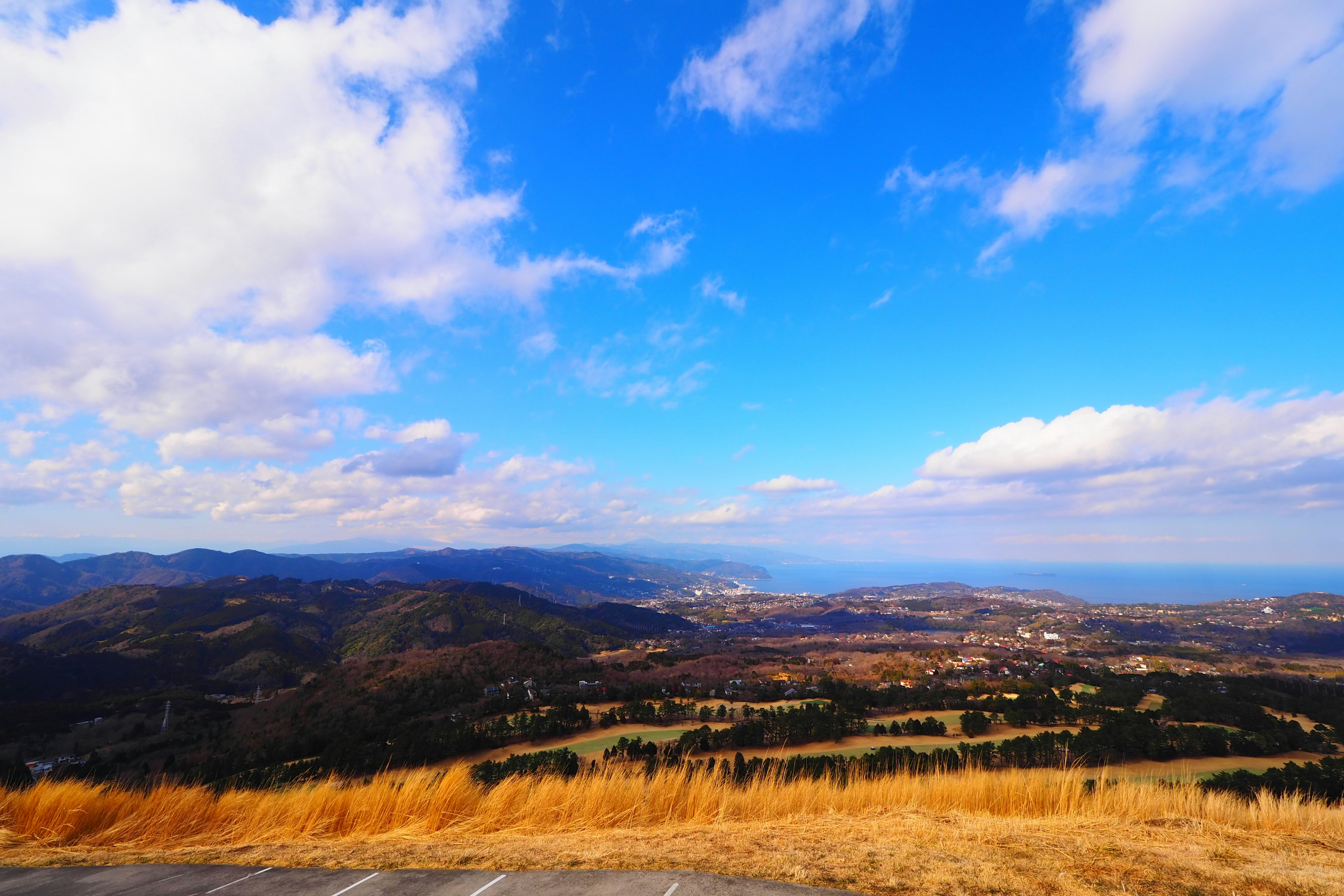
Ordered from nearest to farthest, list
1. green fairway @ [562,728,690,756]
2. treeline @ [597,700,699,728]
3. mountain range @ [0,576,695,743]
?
green fairway @ [562,728,690,756]
treeline @ [597,700,699,728]
mountain range @ [0,576,695,743]

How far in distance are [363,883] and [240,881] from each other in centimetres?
143

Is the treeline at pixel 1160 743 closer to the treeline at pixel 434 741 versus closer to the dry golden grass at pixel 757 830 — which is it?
the dry golden grass at pixel 757 830

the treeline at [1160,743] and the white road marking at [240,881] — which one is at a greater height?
the white road marking at [240,881]

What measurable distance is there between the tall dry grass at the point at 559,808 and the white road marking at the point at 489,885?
2007 mm

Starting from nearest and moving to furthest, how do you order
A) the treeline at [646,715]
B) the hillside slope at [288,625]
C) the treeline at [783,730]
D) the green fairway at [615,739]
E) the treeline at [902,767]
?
1. the treeline at [902,767]
2. the treeline at [783,730]
3. the green fairway at [615,739]
4. the treeline at [646,715]
5. the hillside slope at [288,625]

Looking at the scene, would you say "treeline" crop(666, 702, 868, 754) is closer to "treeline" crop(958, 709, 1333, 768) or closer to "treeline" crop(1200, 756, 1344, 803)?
"treeline" crop(958, 709, 1333, 768)

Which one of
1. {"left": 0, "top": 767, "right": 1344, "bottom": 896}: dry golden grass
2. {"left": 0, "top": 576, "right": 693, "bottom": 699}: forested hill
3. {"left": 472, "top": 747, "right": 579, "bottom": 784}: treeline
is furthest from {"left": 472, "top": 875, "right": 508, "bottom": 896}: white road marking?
{"left": 0, "top": 576, "right": 693, "bottom": 699}: forested hill

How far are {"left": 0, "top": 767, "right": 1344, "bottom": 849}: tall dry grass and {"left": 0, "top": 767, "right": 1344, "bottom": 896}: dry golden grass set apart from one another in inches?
1.1

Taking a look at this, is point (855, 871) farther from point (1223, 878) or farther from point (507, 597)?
point (507, 597)

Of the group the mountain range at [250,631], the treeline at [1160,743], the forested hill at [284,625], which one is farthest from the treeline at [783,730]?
the forested hill at [284,625]

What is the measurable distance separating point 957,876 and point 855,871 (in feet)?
2.76

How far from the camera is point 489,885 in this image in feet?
14.9

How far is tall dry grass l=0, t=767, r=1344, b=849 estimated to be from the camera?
6.63 m

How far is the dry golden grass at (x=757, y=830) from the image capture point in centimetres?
458
